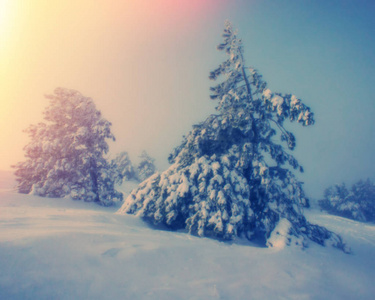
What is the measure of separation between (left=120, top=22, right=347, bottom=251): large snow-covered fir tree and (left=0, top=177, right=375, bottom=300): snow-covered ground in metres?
2.23

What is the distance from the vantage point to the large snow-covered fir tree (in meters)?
8.56

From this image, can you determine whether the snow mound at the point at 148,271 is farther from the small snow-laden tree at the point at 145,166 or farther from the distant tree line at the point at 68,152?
the small snow-laden tree at the point at 145,166

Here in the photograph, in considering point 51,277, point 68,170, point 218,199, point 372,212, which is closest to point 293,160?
point 218,199

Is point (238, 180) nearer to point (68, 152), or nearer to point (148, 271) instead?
point (148, 271)

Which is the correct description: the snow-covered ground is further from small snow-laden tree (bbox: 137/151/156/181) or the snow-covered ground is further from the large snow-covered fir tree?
small snow-laden tree (bbox: 137/151/156/181)

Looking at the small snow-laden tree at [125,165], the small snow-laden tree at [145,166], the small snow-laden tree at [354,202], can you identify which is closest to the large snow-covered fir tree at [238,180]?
the small snow-laden tree at [145,166]

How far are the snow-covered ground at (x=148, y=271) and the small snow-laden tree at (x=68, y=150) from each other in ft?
40.5

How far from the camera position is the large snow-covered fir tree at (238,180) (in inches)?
337

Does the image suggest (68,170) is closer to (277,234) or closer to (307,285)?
(277,234)

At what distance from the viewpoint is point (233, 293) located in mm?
3701

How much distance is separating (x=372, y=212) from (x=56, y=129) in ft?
181

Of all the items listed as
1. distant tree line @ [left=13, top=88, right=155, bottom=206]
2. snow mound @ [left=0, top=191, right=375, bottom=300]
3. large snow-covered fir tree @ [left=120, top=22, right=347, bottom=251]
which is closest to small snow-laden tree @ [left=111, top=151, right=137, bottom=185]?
distant tree line @ [left=13, top=88, right=155, bottom=206]

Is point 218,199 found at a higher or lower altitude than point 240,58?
lower

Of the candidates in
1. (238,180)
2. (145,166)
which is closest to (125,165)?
(145,166)
